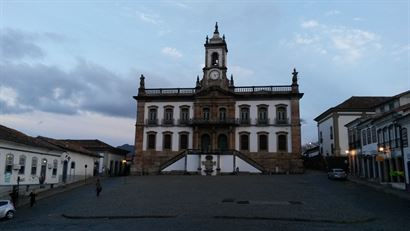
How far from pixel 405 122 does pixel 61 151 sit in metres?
30.1

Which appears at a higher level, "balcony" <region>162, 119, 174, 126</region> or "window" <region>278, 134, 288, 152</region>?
"balcony" <region>162, 119, 174, 126</region>

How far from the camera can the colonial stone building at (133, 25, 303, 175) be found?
46719mm

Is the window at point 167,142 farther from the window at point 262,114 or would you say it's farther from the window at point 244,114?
the window at point 262,114

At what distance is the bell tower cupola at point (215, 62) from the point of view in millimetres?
49781

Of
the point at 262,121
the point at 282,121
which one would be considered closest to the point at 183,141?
the point at 262,121

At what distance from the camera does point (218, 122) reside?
4728 centimetres

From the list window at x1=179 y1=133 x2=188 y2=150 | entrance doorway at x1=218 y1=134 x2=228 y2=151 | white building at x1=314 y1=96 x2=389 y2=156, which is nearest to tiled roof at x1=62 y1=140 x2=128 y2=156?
window at x1=179 y1=133 x2=188 y2=150

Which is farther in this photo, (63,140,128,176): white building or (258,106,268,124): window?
(63,140,128,176): white building

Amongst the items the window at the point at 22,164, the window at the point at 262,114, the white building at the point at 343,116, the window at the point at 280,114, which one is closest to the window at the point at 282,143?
the window at the point at 280,114

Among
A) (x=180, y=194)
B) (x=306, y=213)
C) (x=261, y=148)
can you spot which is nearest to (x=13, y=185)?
(x=180, y=194)

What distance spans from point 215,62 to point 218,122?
9052 mm

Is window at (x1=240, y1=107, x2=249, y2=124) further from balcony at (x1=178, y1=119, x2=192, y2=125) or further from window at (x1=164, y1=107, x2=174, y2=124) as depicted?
window at (x1=164, y1=107, x2=174, y2=124)

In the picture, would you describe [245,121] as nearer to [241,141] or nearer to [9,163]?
[241,141]

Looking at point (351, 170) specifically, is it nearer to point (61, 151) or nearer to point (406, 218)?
point (406, 218)
